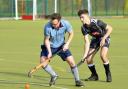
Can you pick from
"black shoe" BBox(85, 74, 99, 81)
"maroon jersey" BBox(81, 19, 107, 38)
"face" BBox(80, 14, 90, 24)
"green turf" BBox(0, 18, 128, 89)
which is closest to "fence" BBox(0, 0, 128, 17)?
"green turf" BBox(0, 18, 128, 89)

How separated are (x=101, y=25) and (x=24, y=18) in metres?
44.8

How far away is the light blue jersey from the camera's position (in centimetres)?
1227

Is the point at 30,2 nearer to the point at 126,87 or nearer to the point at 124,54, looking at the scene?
the point at 124,54

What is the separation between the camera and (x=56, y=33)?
40.3ft

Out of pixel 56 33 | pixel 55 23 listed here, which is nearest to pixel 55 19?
pixel 55 23

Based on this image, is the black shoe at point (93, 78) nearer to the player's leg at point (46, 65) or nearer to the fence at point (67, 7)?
the player's leg at point (46, 65)

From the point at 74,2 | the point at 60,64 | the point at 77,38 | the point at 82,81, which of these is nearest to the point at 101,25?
the point at 82,81

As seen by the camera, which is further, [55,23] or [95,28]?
[95,28]

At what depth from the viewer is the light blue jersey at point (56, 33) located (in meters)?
12.3

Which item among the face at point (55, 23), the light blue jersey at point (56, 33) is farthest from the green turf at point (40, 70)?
the face at point (55, 23)

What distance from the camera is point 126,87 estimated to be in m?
12.4

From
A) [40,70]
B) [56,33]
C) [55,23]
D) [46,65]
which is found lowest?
[40,70]

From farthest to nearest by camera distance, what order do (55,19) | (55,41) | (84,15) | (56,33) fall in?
(84,15)
(55,41)
(56,33)
(55,19)

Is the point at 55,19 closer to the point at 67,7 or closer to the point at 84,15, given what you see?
the point at 84,15
